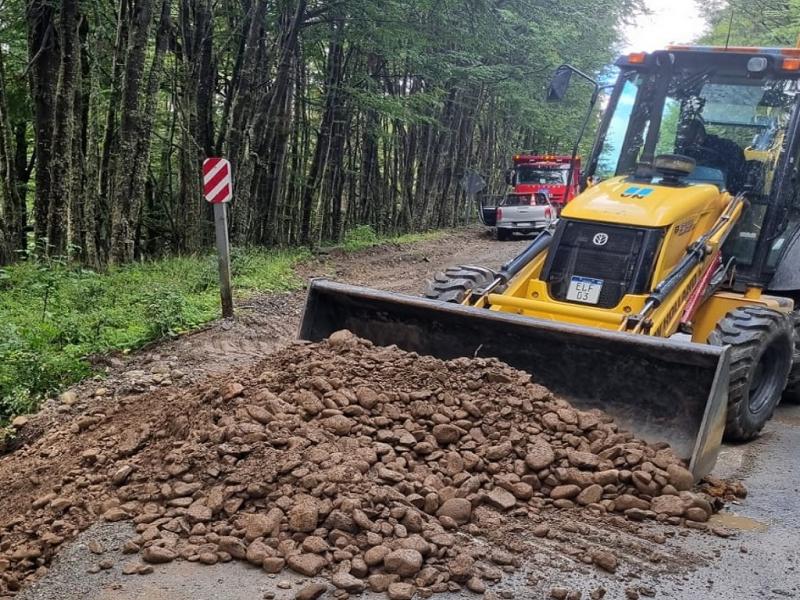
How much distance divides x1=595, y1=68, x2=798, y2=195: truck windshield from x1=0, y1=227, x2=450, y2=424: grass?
5.06m

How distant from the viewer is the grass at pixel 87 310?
7223 millimetres

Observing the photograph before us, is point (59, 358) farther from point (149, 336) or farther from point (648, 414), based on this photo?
point (648, 414)

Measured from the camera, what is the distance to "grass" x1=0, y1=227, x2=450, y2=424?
7223mm

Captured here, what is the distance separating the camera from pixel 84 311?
9469 millimetres

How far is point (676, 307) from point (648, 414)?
4.12 feet

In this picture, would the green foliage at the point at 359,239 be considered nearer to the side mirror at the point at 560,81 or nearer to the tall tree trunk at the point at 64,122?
the tall tree trunk at the point at 64,122

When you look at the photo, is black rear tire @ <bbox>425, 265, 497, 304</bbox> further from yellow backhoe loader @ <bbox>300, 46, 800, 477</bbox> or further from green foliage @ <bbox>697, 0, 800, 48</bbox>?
green foliage @ <bbox>697, 0, 800, 48</bbox>

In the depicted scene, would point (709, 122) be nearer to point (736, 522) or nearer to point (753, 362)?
point (753, 362)

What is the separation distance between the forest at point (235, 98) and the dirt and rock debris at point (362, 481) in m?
7.40

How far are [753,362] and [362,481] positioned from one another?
3.09 meters

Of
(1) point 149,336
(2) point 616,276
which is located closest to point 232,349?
(1) point 149,336

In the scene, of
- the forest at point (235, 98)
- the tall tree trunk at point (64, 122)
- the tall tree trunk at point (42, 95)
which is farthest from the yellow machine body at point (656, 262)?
the tall tree trunk at point (42, 95)

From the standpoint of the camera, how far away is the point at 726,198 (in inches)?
271

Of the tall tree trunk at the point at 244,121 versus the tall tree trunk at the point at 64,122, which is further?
the tall tree trunk at the point at 244,121
